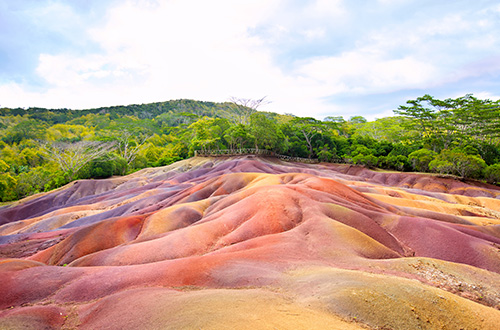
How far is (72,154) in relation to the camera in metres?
51.1

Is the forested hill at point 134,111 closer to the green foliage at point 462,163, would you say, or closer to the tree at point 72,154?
the tree at point 72,154

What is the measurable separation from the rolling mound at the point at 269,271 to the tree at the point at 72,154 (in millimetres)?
30912

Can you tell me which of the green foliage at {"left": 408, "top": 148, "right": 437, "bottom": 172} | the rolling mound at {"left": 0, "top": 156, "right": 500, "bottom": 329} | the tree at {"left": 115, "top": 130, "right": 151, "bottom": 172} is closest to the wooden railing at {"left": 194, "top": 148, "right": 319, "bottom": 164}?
A: the tree at {"left": 115, "top": 130, "right": 151, "bottom": 172}

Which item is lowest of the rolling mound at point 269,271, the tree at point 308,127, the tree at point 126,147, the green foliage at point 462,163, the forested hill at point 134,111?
the rolling mound at point 269,271

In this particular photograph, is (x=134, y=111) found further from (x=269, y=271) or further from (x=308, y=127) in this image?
(x=269, y=271)

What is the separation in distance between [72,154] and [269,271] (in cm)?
5778

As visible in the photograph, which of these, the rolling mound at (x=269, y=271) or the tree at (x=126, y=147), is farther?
the tree at (x=126, y=147)

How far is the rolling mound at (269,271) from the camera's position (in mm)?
5324

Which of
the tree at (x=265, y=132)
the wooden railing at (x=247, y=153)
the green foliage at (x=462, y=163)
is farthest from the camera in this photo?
the wooden railing at (x=247, y=153)

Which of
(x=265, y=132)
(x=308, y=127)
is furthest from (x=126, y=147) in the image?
(x=308, y=127)

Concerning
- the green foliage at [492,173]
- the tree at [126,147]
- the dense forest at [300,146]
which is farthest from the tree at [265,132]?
the green foliage at [492,173]

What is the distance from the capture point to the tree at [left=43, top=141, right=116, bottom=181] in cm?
4812

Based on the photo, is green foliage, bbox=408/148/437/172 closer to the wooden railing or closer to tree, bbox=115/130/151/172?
the wooden railing

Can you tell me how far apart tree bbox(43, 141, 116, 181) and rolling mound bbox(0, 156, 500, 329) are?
3091cm
